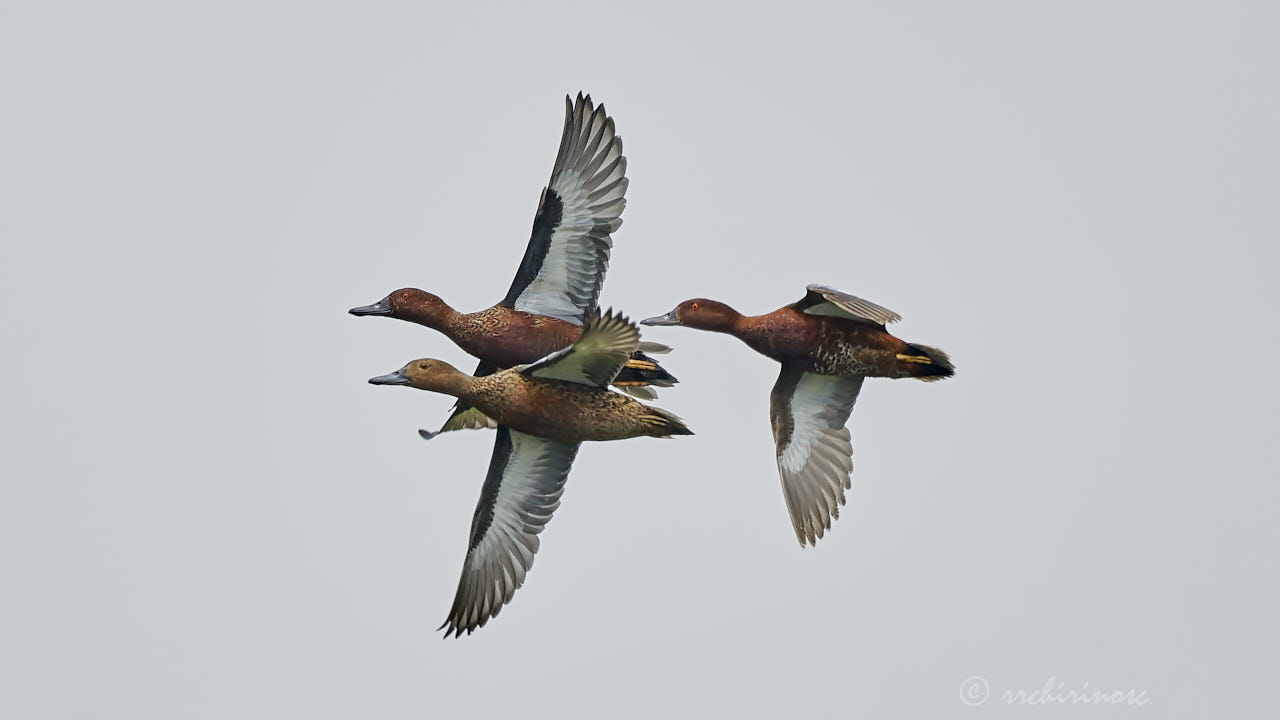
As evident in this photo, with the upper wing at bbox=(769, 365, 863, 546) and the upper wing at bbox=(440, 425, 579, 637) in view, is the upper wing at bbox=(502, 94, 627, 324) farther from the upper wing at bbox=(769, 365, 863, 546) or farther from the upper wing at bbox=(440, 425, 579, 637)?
the upper wing at bbox=(769, 365, 863, 546)

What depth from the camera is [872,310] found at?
45.8ft

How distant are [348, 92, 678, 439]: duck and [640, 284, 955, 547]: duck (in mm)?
992

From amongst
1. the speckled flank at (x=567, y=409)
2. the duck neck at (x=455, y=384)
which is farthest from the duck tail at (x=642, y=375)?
the duck neck at (x=455, y=384)

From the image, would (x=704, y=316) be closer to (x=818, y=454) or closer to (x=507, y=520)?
(x=818, y=454)

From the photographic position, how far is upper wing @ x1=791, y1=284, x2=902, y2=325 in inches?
545

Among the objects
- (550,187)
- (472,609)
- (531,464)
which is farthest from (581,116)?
(472,609)

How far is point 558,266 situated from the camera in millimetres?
14688

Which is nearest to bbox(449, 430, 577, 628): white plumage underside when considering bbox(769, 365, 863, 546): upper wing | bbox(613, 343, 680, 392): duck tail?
bbox(613, 343, 680, 392): duck tail

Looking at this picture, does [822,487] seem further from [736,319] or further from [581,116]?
[581,116]

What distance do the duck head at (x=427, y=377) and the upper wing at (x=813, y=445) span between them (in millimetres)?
3137

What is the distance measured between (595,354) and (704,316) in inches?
102

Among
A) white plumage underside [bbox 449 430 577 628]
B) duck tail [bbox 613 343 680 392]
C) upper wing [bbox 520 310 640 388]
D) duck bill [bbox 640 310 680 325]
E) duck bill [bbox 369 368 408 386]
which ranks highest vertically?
duck bill [bbox 640 310 680 325]

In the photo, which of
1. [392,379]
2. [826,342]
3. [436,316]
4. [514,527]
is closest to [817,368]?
[826,342]

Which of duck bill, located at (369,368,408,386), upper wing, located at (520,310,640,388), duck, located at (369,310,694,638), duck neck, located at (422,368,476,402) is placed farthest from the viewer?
duck bill, located at (369,368,408,386)
